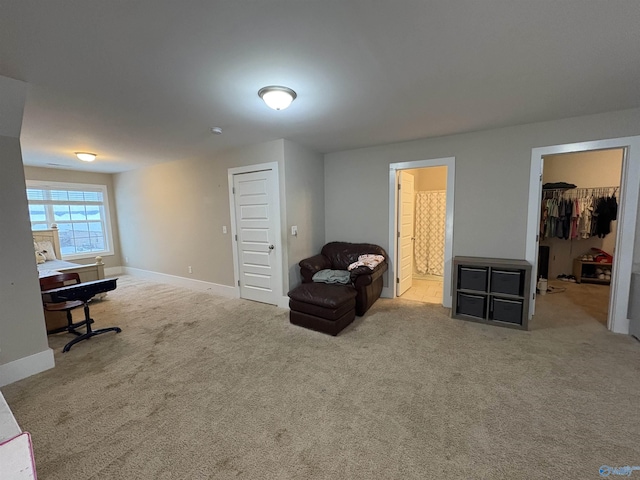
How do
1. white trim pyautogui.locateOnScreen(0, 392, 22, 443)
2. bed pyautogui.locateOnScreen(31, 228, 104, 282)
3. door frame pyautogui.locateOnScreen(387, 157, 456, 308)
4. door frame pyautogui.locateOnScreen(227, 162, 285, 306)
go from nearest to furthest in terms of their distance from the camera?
white trim pyautogui.locateOnScreen(0, 392, 22, 443) → door frame pyautogui.locateOnScreen(387, 157, 456, 308) → door frame pyautogui.locateOnScreen(227, 162, 285, 306) → bed pyautogui.locateOnScreen(31, 228, 104, 282)

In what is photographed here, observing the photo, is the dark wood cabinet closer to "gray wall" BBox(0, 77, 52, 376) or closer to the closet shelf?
the closet shelf

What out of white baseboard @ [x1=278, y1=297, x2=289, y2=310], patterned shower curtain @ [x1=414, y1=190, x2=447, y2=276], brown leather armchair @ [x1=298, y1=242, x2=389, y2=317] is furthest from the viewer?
patterned shower curtain @ [x1=414, y1=190, x2=447, y2=276]

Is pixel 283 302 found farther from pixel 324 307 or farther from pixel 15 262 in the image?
pixel 15 262

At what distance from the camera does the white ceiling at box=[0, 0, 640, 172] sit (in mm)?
1420

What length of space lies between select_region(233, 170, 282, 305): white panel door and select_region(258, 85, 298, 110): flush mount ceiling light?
162 centimetres

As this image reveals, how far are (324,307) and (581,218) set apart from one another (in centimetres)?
521

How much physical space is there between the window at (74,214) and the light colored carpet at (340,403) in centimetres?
366

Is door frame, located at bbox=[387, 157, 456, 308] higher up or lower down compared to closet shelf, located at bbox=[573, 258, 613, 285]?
higher up

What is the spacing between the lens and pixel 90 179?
6043 millimetres

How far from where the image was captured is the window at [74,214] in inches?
210

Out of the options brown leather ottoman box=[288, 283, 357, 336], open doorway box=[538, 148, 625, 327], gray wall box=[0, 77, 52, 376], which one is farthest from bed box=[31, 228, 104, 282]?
open doorway box=[538, 148, 625, 327]

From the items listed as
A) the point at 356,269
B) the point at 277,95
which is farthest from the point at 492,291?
the point at 277,95

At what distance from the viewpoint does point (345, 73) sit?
2031mm

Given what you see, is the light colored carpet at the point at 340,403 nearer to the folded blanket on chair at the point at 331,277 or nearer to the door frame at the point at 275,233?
the folded blanket on chair at the point at 331,277
